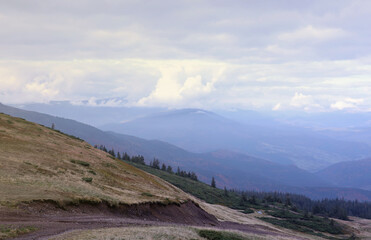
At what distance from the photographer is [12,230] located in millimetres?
18359

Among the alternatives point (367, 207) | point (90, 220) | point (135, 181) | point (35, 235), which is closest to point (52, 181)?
point (90, 220)

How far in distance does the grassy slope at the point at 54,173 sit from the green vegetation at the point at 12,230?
14.7ft

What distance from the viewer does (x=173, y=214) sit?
3728 centimetres

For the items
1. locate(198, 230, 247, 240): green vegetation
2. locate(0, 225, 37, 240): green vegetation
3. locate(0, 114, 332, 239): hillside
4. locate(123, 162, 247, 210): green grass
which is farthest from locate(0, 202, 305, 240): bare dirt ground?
locate(123, 162, 247, 210): green grass

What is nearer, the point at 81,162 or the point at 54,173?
the point at 54,173

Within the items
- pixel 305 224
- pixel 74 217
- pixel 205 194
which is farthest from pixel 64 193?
pixel 205 194

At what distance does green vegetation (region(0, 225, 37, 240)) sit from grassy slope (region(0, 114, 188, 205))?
449 cm

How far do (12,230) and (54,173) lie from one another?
52.9 ft

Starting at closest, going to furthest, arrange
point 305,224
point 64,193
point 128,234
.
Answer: point 128,234 → point 64,193 → point 305,224

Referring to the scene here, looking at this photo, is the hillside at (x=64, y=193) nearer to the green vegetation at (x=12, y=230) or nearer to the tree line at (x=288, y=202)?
the green vegetation at (x=12, y=230)

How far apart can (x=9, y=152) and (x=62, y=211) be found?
15.9 meters

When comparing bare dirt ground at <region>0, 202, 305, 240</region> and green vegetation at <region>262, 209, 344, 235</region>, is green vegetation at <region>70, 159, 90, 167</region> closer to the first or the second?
bare dirt ground at <region>0, 202, 305, 240</region>

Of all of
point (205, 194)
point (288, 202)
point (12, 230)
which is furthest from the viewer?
point (288, 202)

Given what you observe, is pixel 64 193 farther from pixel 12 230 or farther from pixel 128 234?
pixel 128 234
